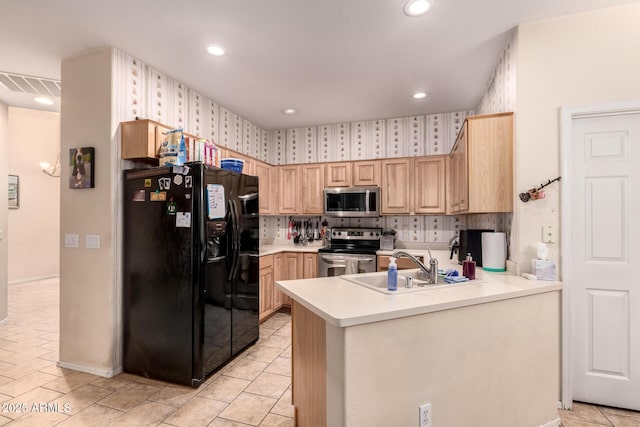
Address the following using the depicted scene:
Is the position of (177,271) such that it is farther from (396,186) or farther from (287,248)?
(396,186)

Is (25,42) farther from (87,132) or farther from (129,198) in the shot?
(129,198)

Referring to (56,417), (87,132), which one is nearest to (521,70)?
(87,132)

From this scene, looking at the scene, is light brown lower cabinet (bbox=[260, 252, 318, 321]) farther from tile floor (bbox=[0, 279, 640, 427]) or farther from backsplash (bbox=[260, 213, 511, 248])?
tile floor (bbox=[0, 279, 640, 427])

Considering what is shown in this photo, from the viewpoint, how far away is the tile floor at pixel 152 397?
1.98m

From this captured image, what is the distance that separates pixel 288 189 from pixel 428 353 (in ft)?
11.6

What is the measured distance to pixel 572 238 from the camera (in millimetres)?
2127

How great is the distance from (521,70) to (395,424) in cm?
237

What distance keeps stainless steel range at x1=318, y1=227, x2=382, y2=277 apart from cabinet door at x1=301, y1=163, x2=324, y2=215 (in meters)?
0.42

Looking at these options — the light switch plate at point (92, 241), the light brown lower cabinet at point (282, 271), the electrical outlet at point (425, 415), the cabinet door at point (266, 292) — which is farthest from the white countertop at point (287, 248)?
the electrical outlet at point (425, 415)

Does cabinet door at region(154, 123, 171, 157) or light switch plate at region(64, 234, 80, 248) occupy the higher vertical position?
cabinet door at region(154, 123, 171, 157)

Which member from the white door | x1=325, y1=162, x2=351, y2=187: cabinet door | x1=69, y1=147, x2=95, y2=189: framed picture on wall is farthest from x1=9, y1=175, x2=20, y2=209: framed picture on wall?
the white door

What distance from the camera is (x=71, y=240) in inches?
106

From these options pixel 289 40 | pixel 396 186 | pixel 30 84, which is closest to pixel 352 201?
pixel 396 186

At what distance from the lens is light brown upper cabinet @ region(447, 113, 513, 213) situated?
2.30m
